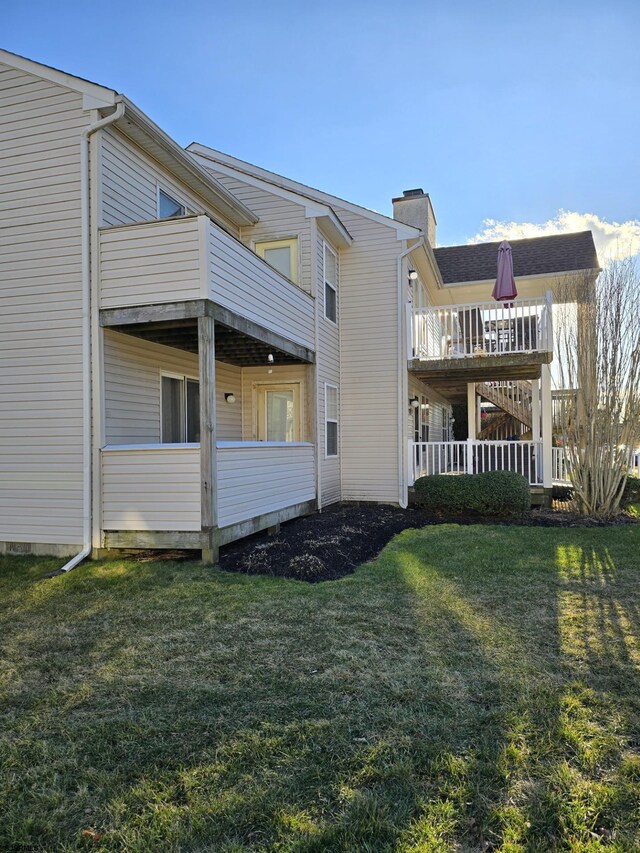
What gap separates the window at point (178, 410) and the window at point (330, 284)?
364cm

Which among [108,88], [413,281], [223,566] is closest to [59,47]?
[108,88]

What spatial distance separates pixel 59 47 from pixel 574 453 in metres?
12.9

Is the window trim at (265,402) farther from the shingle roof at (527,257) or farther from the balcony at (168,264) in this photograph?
the shingle roof at (527,257)

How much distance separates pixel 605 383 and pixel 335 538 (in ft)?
20.2

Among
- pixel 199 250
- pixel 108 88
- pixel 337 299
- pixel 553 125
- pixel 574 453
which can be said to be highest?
pixel 553 125

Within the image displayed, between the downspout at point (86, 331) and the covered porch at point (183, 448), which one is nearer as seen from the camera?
the covered porch at point (183, 448)

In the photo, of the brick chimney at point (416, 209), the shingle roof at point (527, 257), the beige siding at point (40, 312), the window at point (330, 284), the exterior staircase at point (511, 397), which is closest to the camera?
the beige siding at point (40, 312)

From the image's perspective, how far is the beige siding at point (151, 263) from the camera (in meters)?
6.50

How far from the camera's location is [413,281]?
12.7 m

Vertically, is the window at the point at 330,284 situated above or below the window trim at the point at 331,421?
above

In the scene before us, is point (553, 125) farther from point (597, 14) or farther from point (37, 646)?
point (37, 646)

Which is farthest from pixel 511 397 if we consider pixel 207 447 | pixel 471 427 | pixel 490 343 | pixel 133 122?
pixel 133 122

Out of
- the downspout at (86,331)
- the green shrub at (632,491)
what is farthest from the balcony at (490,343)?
the downspout at (86,331)

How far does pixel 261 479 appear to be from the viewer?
7973mm
